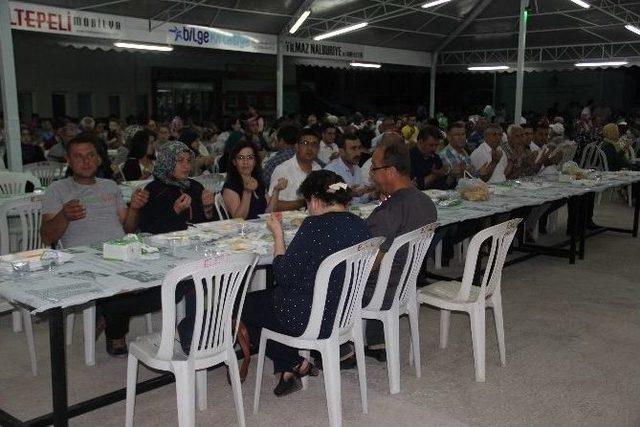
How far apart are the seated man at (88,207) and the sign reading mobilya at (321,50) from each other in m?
8.28

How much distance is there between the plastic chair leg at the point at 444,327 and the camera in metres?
3.78

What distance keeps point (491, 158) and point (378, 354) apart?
3.48 metres

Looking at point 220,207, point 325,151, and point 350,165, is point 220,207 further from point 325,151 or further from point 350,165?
point 325,151

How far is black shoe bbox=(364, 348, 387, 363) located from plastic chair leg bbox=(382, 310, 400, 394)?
393 mm

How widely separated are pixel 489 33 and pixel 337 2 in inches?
180

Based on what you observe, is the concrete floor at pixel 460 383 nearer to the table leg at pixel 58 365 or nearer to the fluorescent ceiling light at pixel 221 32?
the table leg at pixel 58 365

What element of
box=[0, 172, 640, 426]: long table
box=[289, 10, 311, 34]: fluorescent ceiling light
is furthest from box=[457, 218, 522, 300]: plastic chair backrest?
box=[289, 10, 311, 34]: fluorescent ceiling light

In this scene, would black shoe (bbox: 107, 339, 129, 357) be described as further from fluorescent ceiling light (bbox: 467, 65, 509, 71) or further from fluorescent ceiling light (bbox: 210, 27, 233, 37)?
fluorescent ceiling light (bbox: 467, 65, 509, 71)

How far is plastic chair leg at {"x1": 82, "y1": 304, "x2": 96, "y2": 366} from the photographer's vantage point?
11.1ft

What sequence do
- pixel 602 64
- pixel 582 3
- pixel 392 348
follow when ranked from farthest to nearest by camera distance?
1. pixel 602 64
2. pixel 582 3
3. pixel 392 348

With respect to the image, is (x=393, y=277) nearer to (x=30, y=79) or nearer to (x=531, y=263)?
(x=531, y=263)

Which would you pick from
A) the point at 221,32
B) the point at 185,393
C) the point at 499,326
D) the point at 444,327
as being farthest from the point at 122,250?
the point at 221,32

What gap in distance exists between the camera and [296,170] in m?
4.88

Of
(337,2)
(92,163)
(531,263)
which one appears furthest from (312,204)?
(337,2)
